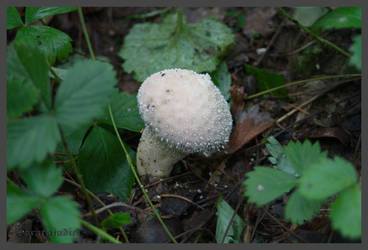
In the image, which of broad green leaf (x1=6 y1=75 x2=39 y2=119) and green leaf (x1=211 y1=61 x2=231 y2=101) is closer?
broad green leaf (x1=6 y1=75 x2=39 y2=119)

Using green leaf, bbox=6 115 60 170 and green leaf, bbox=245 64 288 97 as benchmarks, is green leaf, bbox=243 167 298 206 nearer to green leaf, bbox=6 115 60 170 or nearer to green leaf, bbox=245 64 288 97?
green leaf, bbox=6 115 60 170

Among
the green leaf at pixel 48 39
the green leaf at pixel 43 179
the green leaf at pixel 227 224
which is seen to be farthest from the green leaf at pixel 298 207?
the green leaf at pixel 48 39

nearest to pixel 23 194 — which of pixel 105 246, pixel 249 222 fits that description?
pixel 105 246

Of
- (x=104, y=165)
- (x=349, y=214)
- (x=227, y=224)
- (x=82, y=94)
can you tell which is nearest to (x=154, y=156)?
(x=104, y=165)

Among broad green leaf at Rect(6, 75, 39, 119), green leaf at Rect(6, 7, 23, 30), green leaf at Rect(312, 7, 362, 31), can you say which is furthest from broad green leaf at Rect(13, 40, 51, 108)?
green leaf at Rect(312, 7, 362, 31)

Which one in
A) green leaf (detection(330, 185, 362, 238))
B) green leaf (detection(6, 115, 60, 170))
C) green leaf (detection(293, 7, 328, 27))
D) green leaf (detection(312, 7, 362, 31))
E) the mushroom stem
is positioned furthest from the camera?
green leaf (detection(293, 7, 328, 27))

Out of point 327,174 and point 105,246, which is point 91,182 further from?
point 327,174
